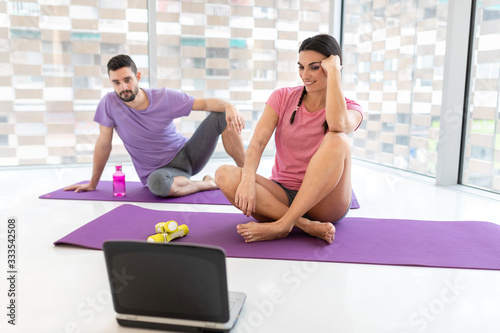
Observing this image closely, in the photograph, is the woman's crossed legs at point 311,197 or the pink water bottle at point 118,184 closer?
the woman's crossed legs at point 311,197

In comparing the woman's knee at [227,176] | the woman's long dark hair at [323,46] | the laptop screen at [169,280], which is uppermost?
the woman's long dark hair at [323,46]

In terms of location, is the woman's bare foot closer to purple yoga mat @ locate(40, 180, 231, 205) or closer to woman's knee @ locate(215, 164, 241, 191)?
woman's knee @ locate(215, 164, 241, 191)

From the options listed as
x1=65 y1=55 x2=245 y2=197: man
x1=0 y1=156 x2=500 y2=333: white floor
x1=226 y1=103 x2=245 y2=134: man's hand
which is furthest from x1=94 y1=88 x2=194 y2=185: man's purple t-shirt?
x1=0 y1=156 x2=500 y2=333: white floor

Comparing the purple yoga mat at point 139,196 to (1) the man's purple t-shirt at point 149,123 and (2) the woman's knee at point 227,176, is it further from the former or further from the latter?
(2) the woman's knee at point 227,176

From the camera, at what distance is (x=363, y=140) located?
15.0 ft

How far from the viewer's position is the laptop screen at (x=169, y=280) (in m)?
1.12

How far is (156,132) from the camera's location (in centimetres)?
290

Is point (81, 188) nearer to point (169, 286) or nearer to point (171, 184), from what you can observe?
point (171, 184)

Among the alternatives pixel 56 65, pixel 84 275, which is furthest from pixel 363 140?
pixel 84 275

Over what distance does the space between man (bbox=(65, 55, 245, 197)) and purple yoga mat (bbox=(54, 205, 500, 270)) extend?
0.54 m

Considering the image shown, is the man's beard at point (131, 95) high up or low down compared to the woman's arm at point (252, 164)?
up

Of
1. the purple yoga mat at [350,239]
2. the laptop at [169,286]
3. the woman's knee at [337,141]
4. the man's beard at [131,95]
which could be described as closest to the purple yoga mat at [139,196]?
the purple yoga mat at [350,239]

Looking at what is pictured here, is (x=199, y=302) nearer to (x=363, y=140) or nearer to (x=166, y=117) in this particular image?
(x=166, y=117)

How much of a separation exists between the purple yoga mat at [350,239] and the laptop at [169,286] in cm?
60
